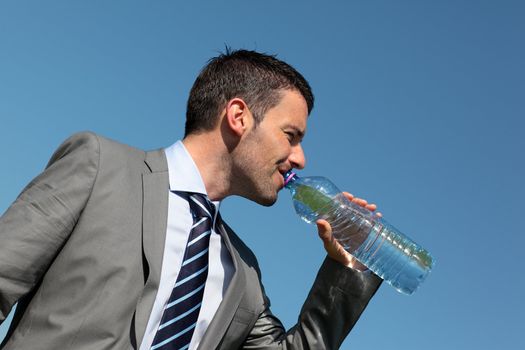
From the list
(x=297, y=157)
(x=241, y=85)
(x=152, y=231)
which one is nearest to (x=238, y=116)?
(x=241, y=85)

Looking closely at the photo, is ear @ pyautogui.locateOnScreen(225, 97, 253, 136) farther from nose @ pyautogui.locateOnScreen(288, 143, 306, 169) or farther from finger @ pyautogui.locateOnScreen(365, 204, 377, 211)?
finger @ pyautogui.locateOnScreen(365, 204, 377, 211)

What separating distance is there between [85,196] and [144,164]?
69cm

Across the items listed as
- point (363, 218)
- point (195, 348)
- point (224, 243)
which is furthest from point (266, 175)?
point (363, 218)

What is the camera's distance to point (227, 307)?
459 cm

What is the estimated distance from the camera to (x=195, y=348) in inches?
177

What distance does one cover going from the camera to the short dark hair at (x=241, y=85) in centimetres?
536

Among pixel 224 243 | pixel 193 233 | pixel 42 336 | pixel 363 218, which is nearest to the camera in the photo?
pixel 42 336

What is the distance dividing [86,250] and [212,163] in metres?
1.48

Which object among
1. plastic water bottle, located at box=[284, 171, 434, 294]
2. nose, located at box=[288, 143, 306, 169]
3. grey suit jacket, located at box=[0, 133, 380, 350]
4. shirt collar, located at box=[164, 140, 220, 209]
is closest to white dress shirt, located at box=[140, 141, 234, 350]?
shirt collar, located at box=[164, 140, 220, 209]

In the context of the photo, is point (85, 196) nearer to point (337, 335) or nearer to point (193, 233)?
point (193, 233)

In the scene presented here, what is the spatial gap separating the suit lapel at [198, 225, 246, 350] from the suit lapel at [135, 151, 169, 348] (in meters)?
0.63

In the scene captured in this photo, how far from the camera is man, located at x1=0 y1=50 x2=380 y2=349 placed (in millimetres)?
3727

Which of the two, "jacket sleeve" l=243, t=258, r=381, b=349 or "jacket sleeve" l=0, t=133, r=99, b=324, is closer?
"jacket sleeve" l=0, t=133, r=99, b=324

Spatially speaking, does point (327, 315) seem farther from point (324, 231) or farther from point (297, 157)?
point (297, 157)
